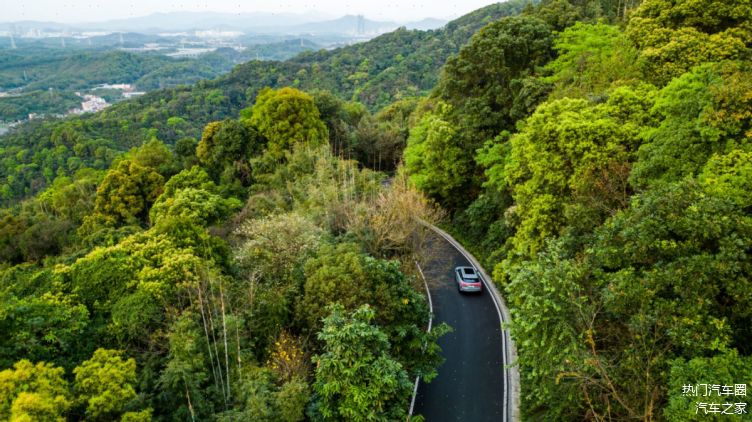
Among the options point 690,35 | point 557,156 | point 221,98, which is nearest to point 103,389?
point 557,156

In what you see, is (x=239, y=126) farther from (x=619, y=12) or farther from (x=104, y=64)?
(x=104, y=64)

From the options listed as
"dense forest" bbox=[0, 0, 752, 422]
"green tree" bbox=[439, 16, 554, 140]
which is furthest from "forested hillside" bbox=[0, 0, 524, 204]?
"dense forest" bbox=[0, 0, 752, 422]

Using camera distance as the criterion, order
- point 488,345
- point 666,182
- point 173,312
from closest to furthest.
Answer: point 666,182 → point 173,312 → point 488,345

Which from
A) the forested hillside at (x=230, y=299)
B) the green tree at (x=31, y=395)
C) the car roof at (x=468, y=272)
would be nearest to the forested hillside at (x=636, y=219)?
the car roof at (x=468, y=272)

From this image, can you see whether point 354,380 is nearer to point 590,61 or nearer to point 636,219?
point 636,219

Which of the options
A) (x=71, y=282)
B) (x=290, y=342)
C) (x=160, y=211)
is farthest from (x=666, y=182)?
(x=160, y=211)

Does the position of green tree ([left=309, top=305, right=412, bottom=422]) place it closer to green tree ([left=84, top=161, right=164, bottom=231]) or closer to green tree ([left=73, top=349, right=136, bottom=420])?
green tree ([left=73, top=349, right=136, bottom=420])
